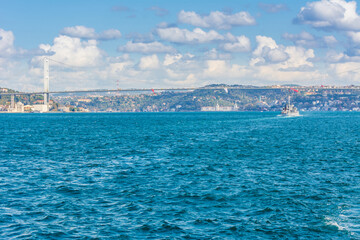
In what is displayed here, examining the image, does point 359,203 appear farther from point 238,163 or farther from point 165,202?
point 238,163

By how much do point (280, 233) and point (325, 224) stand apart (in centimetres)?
265

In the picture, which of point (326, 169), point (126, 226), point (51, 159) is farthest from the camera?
point (51, 159)

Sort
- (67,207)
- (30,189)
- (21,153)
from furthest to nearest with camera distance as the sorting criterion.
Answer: (21,153)
(30,189)
(67,207)

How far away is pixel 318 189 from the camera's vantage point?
2550 centimetres

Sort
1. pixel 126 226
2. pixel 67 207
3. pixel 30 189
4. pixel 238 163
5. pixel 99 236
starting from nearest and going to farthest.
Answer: pixel 99 236
pixel 126 226
pixel 67 207
pixel 30 189
pixel 238 163

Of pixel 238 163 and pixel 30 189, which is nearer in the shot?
pixel 30 189

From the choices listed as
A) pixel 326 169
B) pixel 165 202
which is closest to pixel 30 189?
pixel 165 202

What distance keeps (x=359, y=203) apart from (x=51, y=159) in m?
28.2

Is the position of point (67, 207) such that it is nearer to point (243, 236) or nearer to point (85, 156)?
point (243, 236)

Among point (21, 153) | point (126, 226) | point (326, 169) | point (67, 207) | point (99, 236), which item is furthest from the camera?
point (21, 153)

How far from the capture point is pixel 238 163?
37.0m

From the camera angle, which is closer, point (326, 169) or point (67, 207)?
point (67, 207)

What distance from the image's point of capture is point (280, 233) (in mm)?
17297

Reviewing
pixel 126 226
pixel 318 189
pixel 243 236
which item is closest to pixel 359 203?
pixel 318 189
